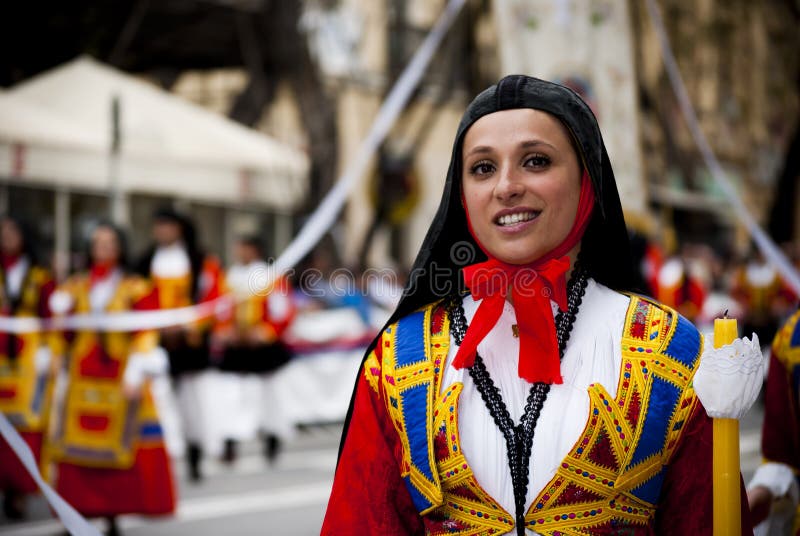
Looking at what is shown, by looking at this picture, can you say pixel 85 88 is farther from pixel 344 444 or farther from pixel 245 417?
pixel 344 444

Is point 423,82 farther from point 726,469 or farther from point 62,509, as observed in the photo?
point 726,469

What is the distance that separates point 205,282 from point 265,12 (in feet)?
21.3

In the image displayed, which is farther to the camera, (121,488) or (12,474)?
(12,474)

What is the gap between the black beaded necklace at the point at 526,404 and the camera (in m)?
1.93

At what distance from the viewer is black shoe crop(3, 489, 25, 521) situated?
6.69m

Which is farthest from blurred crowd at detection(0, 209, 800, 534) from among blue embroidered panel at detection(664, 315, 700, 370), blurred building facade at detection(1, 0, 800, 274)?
blurred building facade at detection(1, 0, 800, 274)

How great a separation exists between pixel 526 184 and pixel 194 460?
22.0ft

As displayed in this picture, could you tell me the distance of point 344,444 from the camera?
208 cm

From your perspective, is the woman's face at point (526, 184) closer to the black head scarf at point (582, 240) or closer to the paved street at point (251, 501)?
the black head scarf at point (582, 240)

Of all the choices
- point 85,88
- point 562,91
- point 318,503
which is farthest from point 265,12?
point 562,91

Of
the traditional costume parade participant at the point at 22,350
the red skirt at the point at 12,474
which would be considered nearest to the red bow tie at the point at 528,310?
the red skirt at the point at 12,474

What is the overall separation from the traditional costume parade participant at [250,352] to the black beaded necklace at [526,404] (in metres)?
7.22

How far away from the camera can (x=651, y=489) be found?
191cm

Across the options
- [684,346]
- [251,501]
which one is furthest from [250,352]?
[684,346]
